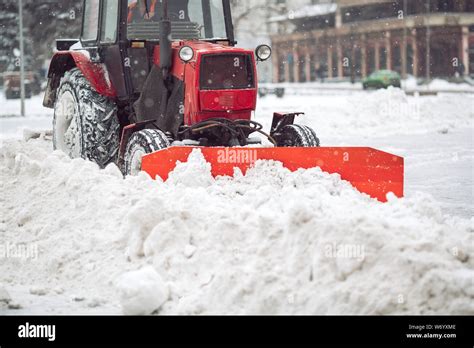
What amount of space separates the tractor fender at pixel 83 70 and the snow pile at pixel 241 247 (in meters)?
2.14

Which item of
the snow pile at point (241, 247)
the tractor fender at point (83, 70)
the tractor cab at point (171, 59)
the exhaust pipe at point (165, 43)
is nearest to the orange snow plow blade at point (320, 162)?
the snow pile at point (241, 247)

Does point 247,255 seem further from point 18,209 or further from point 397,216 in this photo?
point 18,209

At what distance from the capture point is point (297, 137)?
28.9ft

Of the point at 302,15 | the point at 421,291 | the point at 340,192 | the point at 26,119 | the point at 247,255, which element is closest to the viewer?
the point at 421,291

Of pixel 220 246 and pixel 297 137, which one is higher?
pixel 297 137

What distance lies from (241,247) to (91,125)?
13.5 ft

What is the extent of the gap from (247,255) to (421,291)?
1188 millimetres

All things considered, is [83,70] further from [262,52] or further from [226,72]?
[262,52]

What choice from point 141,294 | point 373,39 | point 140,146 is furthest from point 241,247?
point 373,39

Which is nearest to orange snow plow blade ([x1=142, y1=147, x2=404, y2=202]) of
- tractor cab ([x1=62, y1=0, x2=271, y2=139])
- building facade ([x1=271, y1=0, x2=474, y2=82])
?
tractor cab ([x1=62, y1=0, x2=271, y2=139])

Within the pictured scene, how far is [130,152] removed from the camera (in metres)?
8.14

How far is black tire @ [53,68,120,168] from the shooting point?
29.3 ft

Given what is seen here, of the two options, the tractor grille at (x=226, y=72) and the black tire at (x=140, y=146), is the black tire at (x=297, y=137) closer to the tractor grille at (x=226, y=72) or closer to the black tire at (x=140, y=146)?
the tractor grille at (x=226, y=72)
